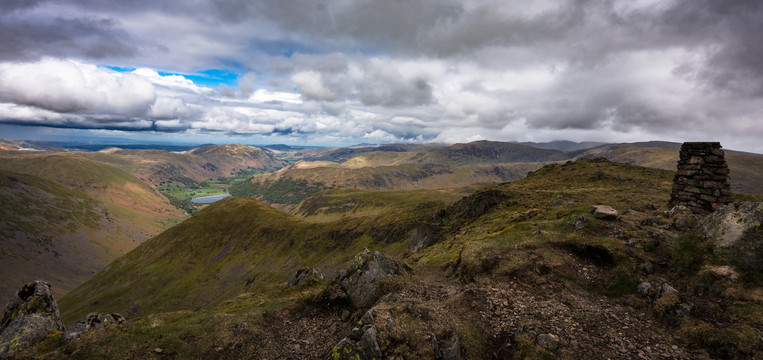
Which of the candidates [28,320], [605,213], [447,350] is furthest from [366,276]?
[28,320]

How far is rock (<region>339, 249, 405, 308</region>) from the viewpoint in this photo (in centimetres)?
2427

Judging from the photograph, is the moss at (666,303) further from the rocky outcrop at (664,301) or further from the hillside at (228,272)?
the hillside at (228,272)

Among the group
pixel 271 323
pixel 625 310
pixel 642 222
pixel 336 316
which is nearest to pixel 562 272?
pixel 625 310

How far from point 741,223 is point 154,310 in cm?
21233

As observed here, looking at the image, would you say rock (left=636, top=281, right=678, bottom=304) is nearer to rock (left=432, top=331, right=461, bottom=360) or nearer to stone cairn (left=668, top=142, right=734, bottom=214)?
rock (left=432, top=331, right=461, bottom=360)

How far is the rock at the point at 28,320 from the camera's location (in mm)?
19302

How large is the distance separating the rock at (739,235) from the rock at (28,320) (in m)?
45.9

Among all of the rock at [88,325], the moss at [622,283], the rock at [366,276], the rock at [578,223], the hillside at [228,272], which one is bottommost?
the hillside at [228,272]

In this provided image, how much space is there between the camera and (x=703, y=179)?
28.2 m

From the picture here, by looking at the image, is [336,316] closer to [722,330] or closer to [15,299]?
[722,330]

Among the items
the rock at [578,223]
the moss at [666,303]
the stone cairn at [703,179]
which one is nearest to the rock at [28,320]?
the moss at [666,303]

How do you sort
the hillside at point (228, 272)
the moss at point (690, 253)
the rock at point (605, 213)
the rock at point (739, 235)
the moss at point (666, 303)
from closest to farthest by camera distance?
the moss at point (666, 303) → the rock at point (739, 235) → the moss at point (690, 253) → the rock at point (605, 213) → the hillside at point (228, 272)

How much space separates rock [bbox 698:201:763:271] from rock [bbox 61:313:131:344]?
43.3 metres

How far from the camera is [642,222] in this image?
27.5 m
